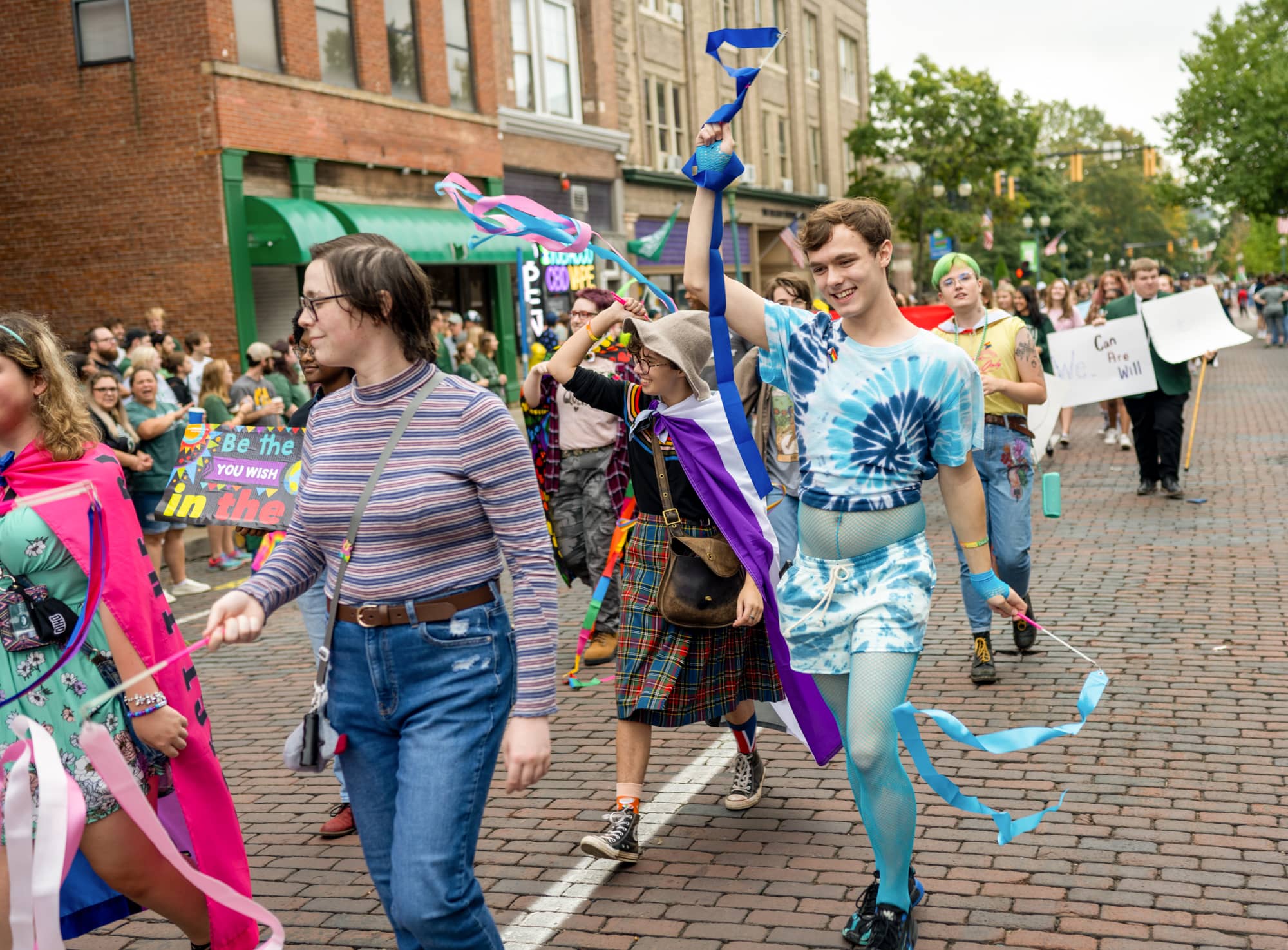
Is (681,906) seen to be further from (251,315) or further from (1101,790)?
(251,315)

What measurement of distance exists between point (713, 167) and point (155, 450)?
8.15 meters

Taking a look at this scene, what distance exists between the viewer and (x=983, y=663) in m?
6.48

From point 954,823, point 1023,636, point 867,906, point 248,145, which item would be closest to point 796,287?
point 1023,636

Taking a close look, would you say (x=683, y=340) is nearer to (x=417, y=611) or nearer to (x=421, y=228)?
(x=417, y=611)

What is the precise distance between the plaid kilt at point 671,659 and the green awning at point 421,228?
15.8m

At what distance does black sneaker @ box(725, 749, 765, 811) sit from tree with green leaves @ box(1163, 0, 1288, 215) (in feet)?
126

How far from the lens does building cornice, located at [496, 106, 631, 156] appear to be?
26.3m

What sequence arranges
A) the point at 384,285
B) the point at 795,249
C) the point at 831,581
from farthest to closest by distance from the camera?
the point at 795,249 < the point at 831,581 < the point at 384,285

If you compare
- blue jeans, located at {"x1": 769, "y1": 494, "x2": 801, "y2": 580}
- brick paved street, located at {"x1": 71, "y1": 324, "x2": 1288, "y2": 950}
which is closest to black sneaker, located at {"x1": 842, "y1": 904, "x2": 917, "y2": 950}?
brick paved street, located at {"x1": 71, "y1": 324, "x2": 1288, "y2": 950}

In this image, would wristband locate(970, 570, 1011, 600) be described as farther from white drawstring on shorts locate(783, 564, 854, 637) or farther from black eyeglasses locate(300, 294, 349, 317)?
black eyeglasses locate(300, 294, 349, 317)

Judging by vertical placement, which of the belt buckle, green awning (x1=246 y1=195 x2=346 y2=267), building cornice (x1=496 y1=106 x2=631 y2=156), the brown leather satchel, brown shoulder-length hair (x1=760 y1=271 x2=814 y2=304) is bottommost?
the brown leather satchel

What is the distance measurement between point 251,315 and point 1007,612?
16496mm

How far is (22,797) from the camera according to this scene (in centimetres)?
297

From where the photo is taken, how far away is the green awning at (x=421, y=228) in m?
20.3
